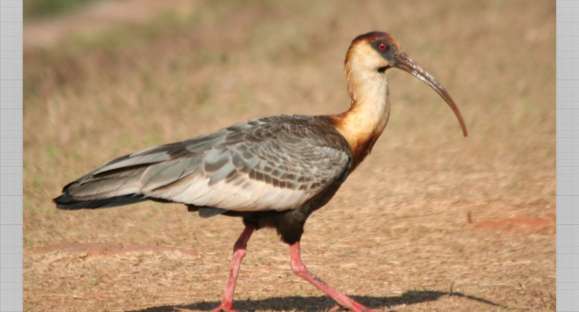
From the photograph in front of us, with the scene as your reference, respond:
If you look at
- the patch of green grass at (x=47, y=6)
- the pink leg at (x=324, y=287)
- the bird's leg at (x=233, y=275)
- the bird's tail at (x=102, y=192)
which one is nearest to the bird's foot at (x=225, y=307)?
the bird's leg at (x=233, y=275)

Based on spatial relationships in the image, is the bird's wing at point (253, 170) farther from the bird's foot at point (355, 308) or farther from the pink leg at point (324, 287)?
the bird's foot at point (355, 308)

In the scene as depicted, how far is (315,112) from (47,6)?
14.3 meters

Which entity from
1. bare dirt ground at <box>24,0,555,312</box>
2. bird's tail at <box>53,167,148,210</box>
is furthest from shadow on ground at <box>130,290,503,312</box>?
bird's tail at <box>53,167,148,210</box>

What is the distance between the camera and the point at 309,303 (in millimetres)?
7172

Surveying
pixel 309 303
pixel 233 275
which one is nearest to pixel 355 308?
pixel 309 303

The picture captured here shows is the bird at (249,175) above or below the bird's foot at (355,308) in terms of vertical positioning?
above

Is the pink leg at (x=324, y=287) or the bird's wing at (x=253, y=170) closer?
the bird's wing at (x=253, y=170)

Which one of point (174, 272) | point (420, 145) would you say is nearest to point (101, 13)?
point (420, 145)

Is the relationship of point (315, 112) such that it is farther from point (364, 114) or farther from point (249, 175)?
point (249, 175)

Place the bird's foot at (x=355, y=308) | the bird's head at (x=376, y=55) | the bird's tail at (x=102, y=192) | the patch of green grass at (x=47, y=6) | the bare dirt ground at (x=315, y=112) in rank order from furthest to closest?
the patch of green grass at (x=47, y=6) → the bare dirt ground at (x=315, y=112) → the bird's head at (x=376, y=55) → the bird's foot at (x=355, y=308) → the bird's tail at (x=102, y=192)

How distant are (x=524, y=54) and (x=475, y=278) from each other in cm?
850

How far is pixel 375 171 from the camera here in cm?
1095

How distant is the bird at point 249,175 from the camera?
21.0ft

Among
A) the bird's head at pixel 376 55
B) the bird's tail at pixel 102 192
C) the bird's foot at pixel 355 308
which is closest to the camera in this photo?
Answer: the bird's tail at pixel 102 192
